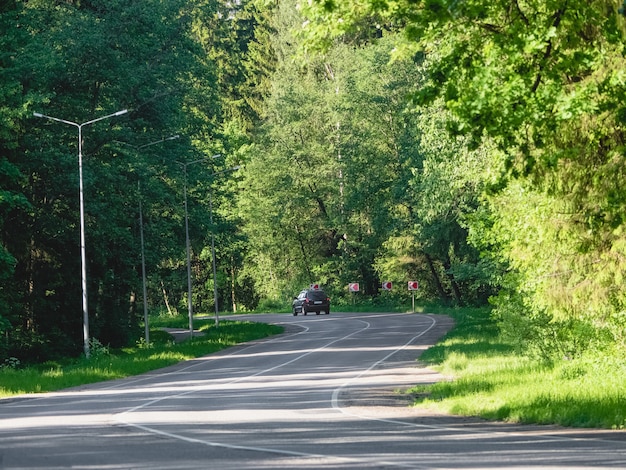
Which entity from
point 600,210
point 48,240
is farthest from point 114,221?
point 600,210

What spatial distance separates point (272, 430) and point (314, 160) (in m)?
71.0

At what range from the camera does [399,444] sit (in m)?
14.3

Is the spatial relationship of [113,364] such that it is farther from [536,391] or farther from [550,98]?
[550,98]

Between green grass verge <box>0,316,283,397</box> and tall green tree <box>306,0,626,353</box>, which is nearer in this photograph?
tall green tree <box>306,0,626,353</box>

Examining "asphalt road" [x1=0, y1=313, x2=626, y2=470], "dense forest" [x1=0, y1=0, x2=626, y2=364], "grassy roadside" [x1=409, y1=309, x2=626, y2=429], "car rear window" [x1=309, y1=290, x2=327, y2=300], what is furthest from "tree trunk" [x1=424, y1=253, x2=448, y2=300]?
"grassy roadside" [x1=409, y1=309, x2=626, y2=429]

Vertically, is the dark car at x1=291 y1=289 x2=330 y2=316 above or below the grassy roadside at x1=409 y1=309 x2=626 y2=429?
above

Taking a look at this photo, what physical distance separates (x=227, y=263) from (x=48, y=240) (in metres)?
53.0

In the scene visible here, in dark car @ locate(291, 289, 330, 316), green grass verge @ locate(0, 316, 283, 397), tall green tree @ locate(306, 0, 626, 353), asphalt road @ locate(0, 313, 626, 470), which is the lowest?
asphalt road @ locate(0, 313, 626, 470)

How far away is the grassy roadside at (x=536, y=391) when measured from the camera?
17172 millimetres

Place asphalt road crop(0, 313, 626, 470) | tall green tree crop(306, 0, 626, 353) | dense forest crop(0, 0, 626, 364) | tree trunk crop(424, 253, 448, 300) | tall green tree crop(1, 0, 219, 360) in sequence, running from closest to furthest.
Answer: asphalt road crop(0, 313, 626, 470) < tall green tree crop(306, 0, 626, 353) < dense forest crop(0, 0, 626, 364) < tall green tree crop(1, 0, 219, 360) < tree trunk crop(424, 253, 448, 300)

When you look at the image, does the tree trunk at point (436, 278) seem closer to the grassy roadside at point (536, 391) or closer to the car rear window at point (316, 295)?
the car rear window at point (316, 295)

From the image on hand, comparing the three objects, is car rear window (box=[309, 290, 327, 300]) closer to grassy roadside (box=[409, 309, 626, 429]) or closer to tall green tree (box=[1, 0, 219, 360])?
tall green tree (box=[1, 0, 219, 360])

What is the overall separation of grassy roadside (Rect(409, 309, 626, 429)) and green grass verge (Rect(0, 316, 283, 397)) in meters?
10.9

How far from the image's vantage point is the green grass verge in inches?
1209
